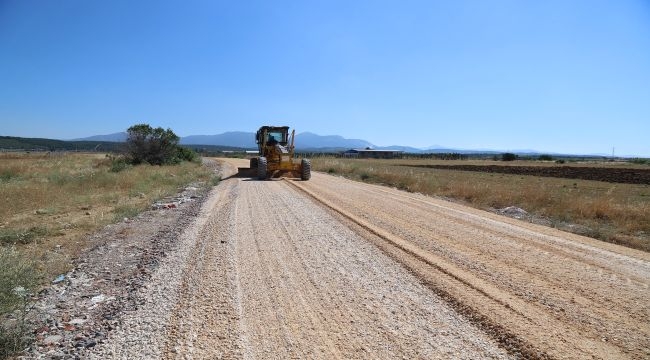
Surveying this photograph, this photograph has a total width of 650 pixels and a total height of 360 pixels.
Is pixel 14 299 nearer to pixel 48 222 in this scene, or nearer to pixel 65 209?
pixel 48 222

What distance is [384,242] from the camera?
8.19m

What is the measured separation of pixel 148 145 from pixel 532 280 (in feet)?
118

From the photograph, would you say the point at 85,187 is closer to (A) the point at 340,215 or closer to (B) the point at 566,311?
(A) the point at 340,215

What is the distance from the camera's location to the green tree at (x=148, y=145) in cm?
3678

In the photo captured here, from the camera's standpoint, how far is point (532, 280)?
6.07 m

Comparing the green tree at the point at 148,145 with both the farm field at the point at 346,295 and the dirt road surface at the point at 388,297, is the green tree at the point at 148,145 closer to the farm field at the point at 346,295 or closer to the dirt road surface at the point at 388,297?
the farm field at the point at 346,295

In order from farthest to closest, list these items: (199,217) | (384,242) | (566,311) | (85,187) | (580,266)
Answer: (85,187)
(199,217)
(384,242)
(580,266)
(566,311)

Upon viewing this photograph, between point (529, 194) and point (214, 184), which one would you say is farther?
point (214, 184)

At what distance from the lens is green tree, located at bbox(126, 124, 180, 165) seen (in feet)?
121

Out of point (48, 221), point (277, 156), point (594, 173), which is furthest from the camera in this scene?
point (594, 173)

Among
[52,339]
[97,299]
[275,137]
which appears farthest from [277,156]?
[52,339]

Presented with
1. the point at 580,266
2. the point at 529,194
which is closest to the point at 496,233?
the point at 580,266

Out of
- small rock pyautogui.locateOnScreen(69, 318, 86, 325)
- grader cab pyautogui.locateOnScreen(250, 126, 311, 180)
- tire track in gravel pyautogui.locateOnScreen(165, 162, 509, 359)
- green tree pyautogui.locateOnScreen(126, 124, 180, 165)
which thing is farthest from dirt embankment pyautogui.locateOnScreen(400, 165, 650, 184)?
small rock pyautogui.locateOnScreen(69, 318, 86, 325)

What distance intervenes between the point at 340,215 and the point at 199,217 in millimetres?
3642
